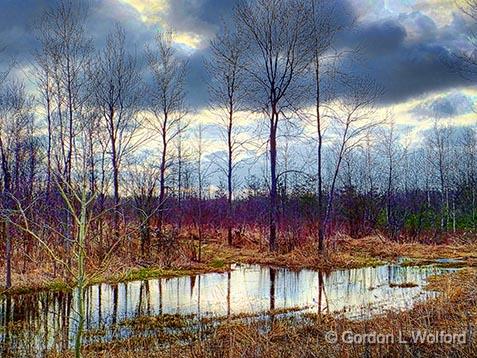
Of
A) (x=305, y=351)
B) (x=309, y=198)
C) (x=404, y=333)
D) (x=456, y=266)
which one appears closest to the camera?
(x=305, y=351)

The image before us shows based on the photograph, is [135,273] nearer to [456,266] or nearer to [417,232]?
[456,266]

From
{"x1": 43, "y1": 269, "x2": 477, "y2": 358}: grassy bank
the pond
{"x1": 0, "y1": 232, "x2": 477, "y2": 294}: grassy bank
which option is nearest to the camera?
{"x1": 43, "y1": 269, "x2": 477, "y2": 358}: grassy bank

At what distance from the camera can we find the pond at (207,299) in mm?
9117

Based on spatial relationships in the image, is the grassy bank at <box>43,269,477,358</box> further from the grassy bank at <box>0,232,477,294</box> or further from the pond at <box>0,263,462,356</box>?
the grassy bank at <box>0,232,477,294</box>

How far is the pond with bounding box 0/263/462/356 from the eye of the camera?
9.12 meters

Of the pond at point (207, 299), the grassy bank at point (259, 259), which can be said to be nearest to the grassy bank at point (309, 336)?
the pond at point (207, 299)

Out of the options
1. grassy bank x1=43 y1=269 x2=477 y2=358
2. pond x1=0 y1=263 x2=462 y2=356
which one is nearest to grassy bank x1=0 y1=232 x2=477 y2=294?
pond x1=0 y1=263 x2=462 y2=356

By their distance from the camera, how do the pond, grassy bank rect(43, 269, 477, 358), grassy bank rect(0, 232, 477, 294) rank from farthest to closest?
grassy bank rect(0, 232, 477, 294) < the pond < grassy bank rect(43, 269, 477, 358)

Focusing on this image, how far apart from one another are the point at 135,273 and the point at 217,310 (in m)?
6.12

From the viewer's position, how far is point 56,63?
1983cm

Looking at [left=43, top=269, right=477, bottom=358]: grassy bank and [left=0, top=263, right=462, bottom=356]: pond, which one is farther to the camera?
[left=0, top=263, right=462, bottom=356]: pond

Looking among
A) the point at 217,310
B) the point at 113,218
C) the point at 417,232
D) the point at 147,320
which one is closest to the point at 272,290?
the point at 217,310

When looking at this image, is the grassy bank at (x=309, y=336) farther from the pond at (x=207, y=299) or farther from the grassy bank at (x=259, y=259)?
the grassy bank at (x=259, y=259)

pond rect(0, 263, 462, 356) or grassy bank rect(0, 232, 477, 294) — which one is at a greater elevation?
grassy bank rect(0, 232, 477, 294)
